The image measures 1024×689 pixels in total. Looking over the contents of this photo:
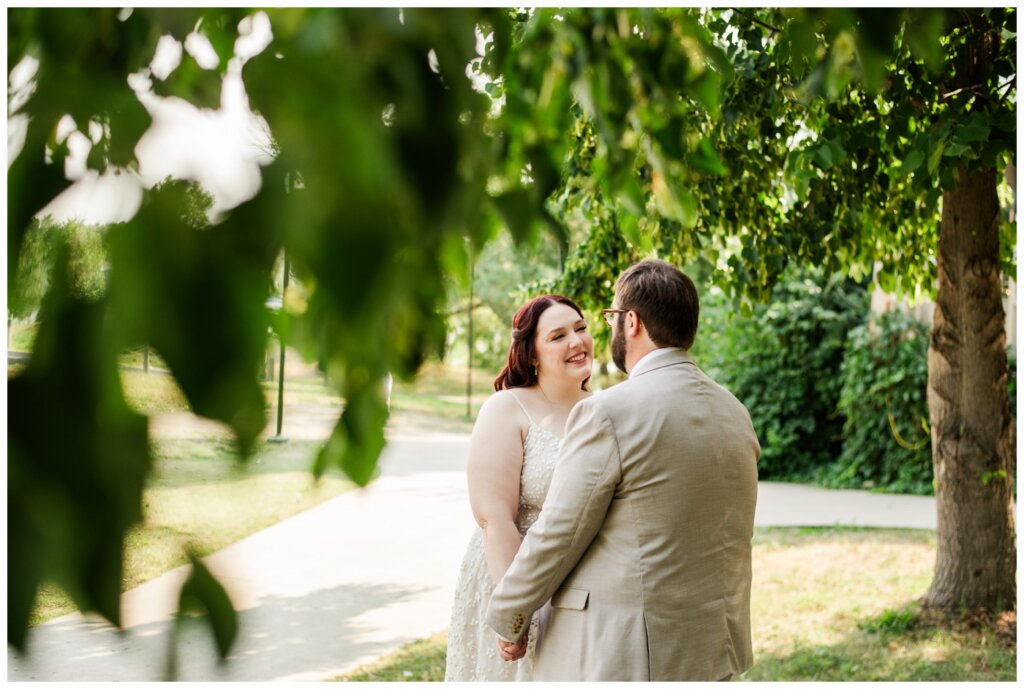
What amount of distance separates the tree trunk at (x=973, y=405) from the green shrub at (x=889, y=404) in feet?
18.1

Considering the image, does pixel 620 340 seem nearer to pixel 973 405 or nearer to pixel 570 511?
pixel 570 511

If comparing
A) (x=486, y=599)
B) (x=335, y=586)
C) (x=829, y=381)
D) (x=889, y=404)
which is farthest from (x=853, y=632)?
(x=829, y=381)

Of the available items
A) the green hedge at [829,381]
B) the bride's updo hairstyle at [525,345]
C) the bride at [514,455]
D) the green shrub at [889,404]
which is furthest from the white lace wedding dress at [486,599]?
the green shrub at [889,404]

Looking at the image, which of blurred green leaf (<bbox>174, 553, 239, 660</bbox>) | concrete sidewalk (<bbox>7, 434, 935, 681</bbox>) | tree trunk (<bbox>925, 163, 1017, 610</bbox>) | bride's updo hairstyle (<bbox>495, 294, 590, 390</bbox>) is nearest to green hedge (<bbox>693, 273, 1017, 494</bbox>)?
concrete sidewalk (<bbox>7, 434, 935, 681</bbox>)

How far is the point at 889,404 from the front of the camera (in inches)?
425

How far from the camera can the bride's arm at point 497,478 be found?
270cm

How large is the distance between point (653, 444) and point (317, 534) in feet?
24.8

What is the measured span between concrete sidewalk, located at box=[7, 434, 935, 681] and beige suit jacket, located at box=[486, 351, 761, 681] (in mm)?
476

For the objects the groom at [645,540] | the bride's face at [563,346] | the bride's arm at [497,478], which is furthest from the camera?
the bride's face at [563,346]

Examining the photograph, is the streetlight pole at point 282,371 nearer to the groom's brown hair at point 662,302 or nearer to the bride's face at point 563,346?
the groom's brown hair at point 662,302

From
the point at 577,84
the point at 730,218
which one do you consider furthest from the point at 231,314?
the point at 730,218

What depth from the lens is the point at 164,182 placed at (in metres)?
0.57

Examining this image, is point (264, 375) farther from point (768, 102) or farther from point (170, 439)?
point (768, 102)

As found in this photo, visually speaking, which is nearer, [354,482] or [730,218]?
[354,482]
